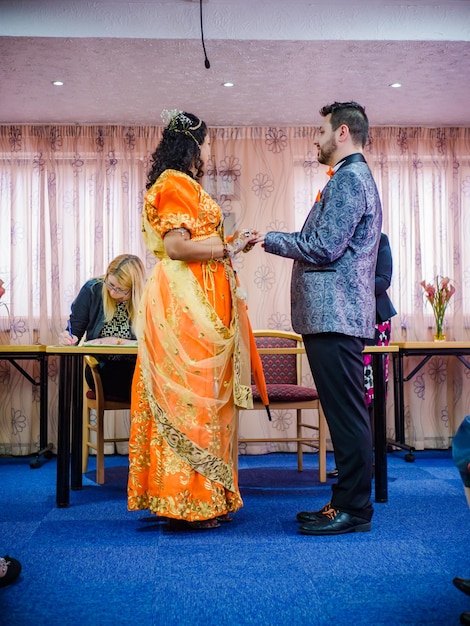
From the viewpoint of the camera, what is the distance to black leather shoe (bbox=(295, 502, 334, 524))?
106 inches

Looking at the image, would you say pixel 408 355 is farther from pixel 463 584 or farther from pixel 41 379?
pixel 463 584

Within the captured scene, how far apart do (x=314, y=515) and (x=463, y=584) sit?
3.20 ft

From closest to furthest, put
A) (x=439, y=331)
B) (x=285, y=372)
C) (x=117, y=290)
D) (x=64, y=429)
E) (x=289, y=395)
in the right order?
(x=64, y=429) → (x=289, y=395) → (x=117, y=290) → (x=285, y=372) → (x=439, y=331)

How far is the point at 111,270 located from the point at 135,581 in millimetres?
2410

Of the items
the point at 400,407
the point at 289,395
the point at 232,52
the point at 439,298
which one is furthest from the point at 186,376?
the point at 439,298

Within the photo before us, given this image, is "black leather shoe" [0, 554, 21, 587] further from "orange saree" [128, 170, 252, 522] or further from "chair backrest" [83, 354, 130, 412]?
"chair backrest" [83, 354, 130, 412]

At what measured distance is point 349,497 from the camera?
8.58 ft

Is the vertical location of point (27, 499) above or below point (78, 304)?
below

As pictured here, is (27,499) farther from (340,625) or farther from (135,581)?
(340,625)

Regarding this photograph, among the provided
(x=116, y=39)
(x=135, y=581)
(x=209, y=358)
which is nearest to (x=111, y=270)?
(x=116, y=39)

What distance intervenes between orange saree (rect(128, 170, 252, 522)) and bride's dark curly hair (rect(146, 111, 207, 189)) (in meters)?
0.08

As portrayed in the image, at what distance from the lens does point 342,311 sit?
8.46ft

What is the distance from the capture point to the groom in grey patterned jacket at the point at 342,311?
8.47 ft

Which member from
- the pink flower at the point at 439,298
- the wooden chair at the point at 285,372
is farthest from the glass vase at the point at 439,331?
the wooden chair at the point at 285,372
